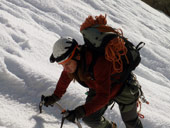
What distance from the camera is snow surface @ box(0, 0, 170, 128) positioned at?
2340 millimetres

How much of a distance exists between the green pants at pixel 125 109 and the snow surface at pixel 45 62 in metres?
0.32

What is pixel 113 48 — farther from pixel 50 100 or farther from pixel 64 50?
pixel 50 100

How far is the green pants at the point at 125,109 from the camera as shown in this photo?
86.6 inches

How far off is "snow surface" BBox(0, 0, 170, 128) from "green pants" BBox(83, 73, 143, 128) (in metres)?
0.32

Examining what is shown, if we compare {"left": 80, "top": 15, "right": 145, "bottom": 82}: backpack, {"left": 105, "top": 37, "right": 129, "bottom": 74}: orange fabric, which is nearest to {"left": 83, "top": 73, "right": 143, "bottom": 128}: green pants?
{"left": 80, "top": 15, "right": 145, "bottom": 82}: backpack

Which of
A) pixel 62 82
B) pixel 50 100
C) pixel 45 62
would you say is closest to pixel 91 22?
pixel 62 82

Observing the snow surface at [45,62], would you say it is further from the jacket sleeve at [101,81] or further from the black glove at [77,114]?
the jacket sleeve at [101,81]

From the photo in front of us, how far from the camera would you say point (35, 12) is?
4.71m

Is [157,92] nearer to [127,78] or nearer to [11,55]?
[127,78]

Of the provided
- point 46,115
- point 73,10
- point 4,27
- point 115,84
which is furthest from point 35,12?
point 115,84

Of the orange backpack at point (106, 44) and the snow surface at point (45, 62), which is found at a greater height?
the orange backpack at point (106, 44)

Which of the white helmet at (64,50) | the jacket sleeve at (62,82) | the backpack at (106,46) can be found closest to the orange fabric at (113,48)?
the backpack at (106,46)

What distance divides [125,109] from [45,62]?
1.36 meters

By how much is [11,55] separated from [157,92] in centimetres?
253
